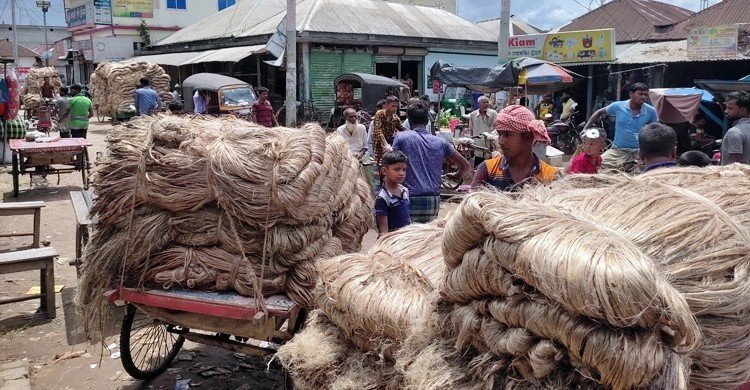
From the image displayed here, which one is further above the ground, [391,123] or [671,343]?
[391,123]

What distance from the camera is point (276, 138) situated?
353 cm

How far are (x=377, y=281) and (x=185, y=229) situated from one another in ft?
4.64

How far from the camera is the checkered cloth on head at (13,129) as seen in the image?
12.8m

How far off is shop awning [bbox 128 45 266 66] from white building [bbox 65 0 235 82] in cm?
880

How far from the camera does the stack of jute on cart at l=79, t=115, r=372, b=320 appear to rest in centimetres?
327

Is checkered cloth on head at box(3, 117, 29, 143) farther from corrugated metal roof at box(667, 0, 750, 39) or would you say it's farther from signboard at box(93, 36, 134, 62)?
signboard at box(93, 36, 134, 62)

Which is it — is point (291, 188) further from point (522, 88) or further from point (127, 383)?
point (522, 88)

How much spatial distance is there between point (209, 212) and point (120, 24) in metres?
36.7

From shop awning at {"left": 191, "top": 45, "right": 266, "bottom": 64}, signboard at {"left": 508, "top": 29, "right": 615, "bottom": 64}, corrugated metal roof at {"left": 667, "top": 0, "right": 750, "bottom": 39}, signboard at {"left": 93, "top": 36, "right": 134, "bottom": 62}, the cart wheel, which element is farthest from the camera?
signboard at {"left": 93, "top": 36, "right": 134, "bottom": 62}

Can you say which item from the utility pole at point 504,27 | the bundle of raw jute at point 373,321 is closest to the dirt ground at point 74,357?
the bundle of raw jute at point 373,321

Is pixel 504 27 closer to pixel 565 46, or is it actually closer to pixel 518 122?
pixel 565 46

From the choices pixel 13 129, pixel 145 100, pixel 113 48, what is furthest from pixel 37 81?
pixel 145 100

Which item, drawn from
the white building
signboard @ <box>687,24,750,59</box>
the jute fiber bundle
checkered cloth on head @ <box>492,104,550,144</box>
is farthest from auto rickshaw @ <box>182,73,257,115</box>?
the white building

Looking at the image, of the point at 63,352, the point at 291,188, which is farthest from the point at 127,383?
the point at 291,188
